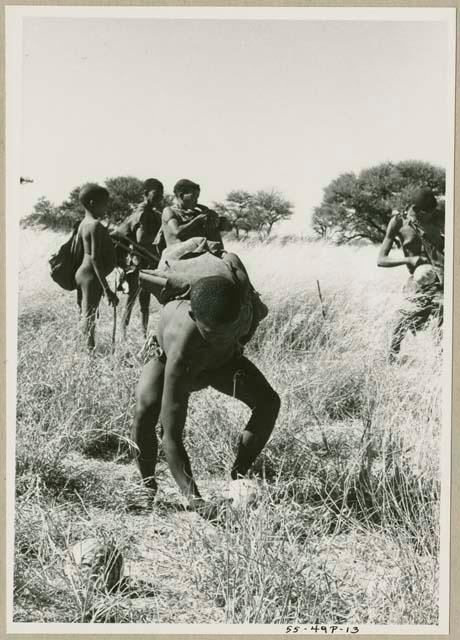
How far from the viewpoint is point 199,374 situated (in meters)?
4.81

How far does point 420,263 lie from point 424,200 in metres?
0.62

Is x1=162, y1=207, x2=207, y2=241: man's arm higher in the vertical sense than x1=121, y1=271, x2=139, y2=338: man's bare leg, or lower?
higher

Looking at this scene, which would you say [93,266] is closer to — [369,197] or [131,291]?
[131,291]

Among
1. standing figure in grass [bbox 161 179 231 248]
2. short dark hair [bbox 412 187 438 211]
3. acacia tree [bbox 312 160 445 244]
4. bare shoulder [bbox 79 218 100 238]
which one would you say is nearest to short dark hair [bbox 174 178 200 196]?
standing figure in grass [bbox 161 179 231 248]

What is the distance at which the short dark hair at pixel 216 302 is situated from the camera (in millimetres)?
4430

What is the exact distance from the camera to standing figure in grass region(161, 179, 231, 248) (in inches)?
251

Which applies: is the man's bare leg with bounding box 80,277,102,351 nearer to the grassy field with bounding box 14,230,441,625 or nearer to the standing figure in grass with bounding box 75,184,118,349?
the standing figure in grass with bounding box 75,184,118,349

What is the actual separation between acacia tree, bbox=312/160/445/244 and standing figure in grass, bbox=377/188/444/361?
0.43 feet

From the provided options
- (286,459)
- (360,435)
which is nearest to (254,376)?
(286,459)

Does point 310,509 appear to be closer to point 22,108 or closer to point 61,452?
point 61,452

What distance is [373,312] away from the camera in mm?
6547

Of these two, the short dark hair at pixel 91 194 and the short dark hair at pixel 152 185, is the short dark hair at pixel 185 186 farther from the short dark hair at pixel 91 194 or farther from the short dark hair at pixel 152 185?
the short dark hair at pixel 91 194

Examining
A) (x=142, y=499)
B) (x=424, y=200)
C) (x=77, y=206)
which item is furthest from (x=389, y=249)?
(x=142, y=499)

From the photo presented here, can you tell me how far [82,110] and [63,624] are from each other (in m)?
2.85
